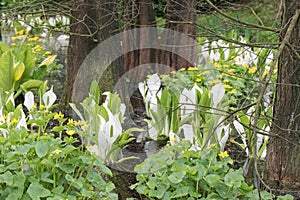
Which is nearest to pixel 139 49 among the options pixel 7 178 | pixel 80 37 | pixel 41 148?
pixel 80 37

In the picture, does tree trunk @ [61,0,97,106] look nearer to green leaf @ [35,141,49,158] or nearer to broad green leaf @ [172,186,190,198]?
green leaf @ [35,141,49,158]

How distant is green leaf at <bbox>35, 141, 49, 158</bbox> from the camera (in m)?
2.23

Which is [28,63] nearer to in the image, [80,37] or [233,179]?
[80,37]

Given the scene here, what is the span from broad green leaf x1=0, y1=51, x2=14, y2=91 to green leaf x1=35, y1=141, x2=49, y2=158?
1737 millimetres

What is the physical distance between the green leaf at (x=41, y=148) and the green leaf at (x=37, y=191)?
0.44ft

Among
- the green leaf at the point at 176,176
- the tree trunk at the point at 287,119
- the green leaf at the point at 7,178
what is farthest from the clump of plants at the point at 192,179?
the green leaf at the point at 7,178

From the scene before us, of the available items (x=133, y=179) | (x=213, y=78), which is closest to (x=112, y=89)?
(x=213, y=78)

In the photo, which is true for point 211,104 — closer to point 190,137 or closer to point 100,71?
point 190,137

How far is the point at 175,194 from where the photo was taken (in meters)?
2.33

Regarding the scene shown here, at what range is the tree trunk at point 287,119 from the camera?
8.89ft

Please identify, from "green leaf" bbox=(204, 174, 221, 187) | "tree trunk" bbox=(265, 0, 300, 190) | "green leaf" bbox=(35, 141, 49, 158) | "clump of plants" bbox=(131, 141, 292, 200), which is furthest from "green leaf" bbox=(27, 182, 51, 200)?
"tree trunk" bbox=(265, 0, 300, 190)

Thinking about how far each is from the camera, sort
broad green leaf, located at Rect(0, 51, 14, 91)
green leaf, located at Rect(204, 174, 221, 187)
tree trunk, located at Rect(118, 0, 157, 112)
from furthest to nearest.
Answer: tree trunk, located at Rect(118, 0, 157, 112) < broad green leaf, located at Rect(0, 51, 14, 91) < green leaf, located at Rect(204, 174, 221, 187)

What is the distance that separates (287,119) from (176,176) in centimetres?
81

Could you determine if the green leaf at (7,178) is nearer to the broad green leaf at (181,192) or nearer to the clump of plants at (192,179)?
the clump of plants at (192,179)
